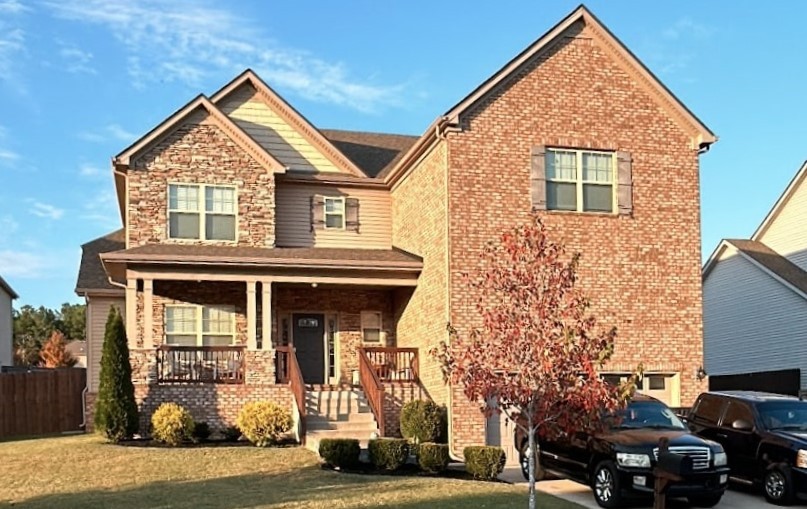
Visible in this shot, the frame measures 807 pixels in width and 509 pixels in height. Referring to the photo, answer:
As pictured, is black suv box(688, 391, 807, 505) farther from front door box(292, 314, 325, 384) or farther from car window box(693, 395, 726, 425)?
front door box(292, 314, 325, 384)

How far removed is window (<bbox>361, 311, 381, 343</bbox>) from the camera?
24.4 meters

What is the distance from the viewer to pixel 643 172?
21.4 metres

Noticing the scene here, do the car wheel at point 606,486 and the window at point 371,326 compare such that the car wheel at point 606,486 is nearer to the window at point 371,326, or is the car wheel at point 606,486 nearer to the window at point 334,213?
the window at point 371,326

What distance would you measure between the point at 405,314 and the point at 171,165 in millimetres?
6924

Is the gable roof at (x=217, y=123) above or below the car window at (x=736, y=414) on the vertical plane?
above

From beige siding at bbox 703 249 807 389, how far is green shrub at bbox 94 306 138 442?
19951 millimetres

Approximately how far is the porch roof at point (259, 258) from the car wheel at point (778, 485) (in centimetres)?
953

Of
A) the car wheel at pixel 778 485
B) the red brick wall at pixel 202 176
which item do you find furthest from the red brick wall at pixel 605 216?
the car wheel at pixel 778 485

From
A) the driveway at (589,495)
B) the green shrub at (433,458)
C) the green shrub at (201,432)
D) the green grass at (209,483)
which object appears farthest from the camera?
the green shrub at (201,432)

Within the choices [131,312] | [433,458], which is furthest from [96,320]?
[433,458]

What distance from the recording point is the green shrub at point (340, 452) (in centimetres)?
1647

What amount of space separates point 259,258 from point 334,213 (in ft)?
11.8

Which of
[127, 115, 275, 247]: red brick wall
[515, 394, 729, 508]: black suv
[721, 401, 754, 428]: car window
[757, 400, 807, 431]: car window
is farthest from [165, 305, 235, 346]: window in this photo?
[757, 400, 807, 431]: car window

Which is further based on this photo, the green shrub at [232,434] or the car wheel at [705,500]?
the green shrub at [232,434]
